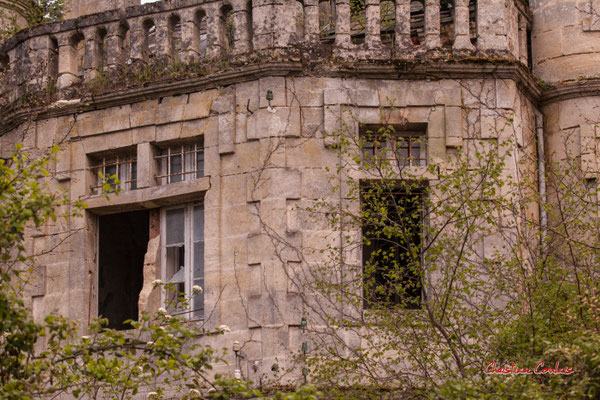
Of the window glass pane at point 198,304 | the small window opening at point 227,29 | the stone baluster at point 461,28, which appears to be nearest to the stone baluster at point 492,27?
the stone baluster at point 461,28

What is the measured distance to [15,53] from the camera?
54.7 ft

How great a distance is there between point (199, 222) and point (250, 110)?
4.91 feet

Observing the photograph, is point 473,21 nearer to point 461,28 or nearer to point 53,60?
point 461,28

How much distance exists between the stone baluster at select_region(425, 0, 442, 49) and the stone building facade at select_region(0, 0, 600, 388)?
0.02 m

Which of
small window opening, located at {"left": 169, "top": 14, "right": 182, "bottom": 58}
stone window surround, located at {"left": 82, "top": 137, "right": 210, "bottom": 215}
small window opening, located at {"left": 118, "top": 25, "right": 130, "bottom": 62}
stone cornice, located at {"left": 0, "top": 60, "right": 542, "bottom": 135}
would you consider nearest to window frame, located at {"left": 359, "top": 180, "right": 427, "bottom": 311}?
stone cornice, located at {"left": 0, "top": 60, "right": 542, "bottom": 135}

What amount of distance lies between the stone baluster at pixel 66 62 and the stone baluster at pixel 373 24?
3.76m

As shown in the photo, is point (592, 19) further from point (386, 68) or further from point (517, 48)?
point (386, 68)

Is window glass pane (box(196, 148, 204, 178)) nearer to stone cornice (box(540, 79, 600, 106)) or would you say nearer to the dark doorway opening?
the dark doorway opening

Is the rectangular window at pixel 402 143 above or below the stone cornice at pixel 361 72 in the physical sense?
below

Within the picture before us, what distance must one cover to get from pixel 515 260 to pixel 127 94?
5244 mm

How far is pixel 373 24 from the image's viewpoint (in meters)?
15.1

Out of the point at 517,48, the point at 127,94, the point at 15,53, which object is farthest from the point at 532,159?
the point at 15,53

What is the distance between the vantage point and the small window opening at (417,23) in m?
15.9

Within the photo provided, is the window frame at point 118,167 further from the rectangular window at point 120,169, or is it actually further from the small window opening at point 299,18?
the small window opening at point 299,18
